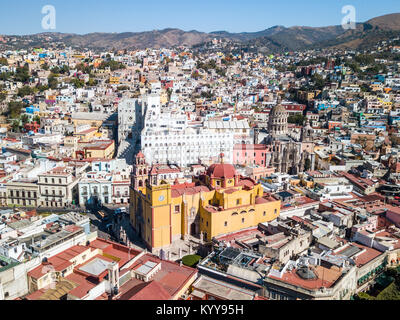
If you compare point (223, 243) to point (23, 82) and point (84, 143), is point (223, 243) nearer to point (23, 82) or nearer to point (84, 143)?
point (84, 143)

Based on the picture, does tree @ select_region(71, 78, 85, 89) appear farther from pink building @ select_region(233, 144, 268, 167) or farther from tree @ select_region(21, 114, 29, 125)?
pink building @ select_region(233, 144, 268, 167)

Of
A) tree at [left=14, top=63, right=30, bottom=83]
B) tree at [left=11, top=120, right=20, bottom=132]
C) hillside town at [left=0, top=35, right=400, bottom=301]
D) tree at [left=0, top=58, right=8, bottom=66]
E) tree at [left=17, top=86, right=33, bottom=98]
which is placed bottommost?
hillside town at [left=0, top=35, right=400, bottom=301]

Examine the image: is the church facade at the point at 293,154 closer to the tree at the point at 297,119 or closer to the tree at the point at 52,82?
the tree at the point at 297,119

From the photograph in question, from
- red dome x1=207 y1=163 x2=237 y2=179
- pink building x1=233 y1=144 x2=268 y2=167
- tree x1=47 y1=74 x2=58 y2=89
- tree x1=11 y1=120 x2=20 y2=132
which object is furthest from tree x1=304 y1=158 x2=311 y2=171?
tree x1=47 y1=74 x2=58 y2=89

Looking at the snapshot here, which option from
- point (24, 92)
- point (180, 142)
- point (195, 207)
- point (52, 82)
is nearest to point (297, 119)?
point (180, 142)

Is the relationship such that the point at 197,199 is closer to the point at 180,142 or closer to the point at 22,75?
the point at 180,142

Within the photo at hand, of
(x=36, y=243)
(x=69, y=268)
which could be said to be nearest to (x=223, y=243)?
(x=69, y=268)
